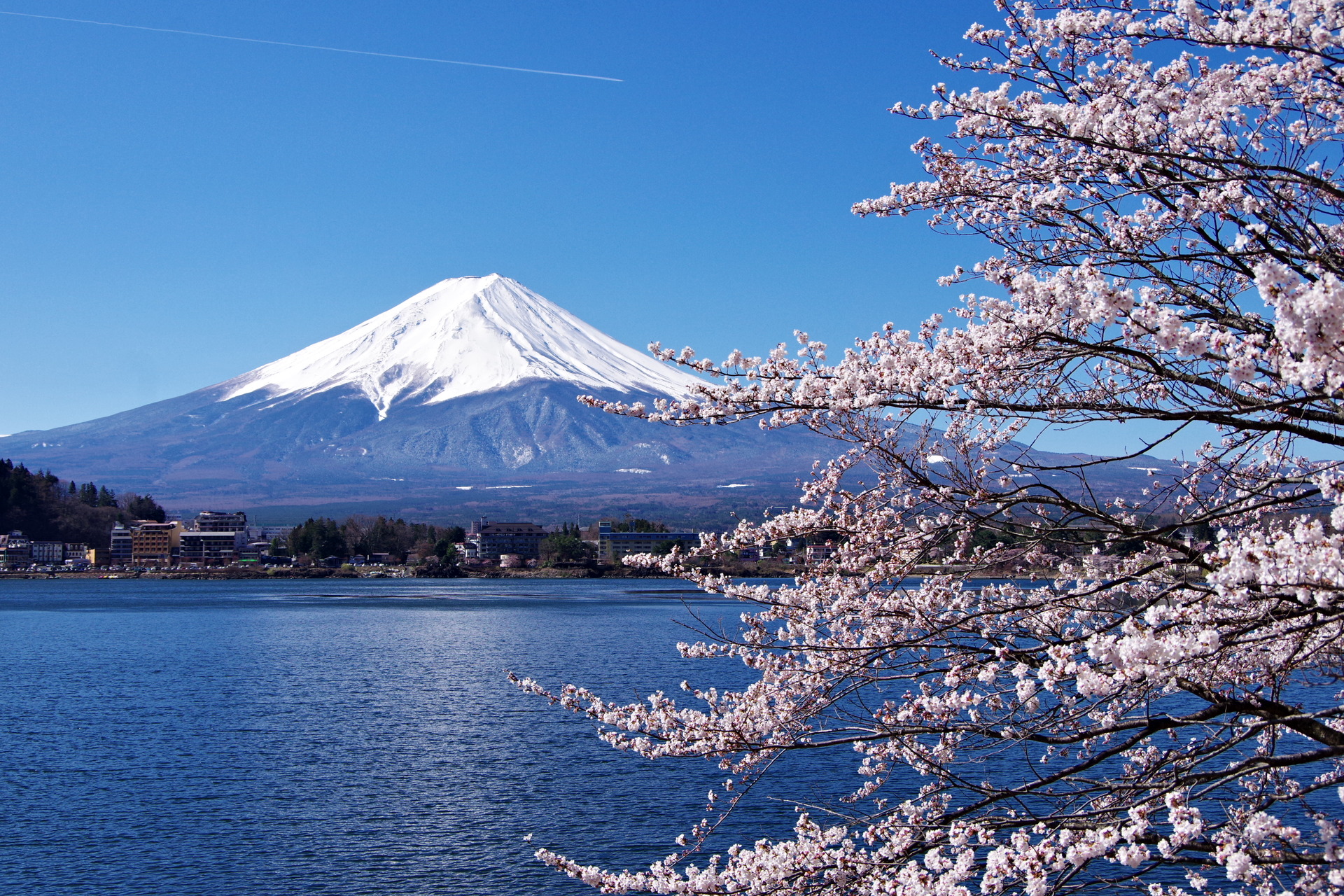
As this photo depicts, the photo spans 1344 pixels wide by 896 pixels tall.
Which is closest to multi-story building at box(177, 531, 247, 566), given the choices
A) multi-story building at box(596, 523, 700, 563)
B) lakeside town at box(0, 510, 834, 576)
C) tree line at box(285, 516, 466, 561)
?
lakeside town at box(0, 510, 834, 576)

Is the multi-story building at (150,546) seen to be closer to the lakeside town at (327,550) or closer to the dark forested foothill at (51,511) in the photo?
A: the lakeside town at (327,550)

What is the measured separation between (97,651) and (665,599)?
132 feet

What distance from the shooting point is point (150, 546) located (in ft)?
348

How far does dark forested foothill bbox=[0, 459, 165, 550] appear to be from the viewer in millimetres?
100562

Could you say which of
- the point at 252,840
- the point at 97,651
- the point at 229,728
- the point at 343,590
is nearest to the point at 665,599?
the point at 343,590

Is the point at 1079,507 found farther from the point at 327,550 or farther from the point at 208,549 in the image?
the point at 208,549

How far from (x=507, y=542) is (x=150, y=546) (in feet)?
109

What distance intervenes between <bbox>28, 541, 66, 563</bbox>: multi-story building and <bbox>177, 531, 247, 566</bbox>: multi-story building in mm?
10092

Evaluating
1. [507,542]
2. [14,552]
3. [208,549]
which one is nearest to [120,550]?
[208,549]

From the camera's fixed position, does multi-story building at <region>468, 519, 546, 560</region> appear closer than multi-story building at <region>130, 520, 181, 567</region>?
No

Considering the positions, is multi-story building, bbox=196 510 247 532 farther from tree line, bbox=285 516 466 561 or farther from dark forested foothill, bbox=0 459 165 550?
dark forested foothill, bbox=0 459 165 550

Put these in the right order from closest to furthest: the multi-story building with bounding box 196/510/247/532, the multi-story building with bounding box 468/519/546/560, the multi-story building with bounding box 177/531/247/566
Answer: the multi-story building with bounding box 177/531/247/566
the multi-story building with bounding box 468/519/546/560
the multi-story building with bounding box 196/510/247/532

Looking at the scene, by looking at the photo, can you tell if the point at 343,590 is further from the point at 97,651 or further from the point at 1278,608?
the point at 1278,608

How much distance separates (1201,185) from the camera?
12.4 feet
